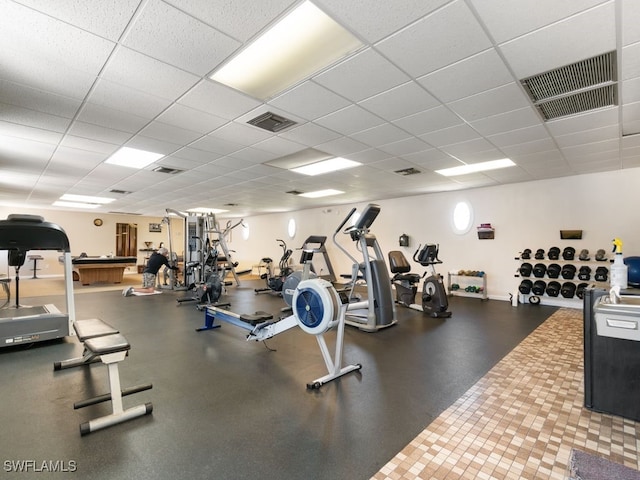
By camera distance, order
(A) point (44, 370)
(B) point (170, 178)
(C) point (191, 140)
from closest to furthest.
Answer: (A) point (44, 370) → (C) point (191, 140) → (B) point (170, 178)

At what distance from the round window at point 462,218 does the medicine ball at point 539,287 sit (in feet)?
5.91

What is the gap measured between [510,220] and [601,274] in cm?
183

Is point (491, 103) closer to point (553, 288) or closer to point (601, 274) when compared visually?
point (601, 274)

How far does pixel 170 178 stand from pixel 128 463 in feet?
17.5

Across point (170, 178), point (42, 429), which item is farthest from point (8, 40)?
point (170, 178)

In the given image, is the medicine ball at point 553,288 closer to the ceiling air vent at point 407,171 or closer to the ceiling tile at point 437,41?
the ceiling air vent at point 407,171

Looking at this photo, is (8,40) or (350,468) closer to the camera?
(350,468)

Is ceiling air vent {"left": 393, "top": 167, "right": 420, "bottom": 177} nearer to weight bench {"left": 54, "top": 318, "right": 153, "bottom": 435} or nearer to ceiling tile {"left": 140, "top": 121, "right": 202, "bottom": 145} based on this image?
ceiling tile {"left": 140, "top": 121, "right": 202, "bottom": 145}

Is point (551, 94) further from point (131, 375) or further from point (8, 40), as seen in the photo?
point (131, 375)

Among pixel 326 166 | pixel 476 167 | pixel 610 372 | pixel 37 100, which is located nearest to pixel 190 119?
pixel 37 100

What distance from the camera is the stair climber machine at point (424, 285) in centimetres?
522

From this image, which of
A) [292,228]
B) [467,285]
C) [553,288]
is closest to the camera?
[553,288]

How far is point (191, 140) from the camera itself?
13.1 feet

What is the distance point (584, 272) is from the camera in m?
5.57
